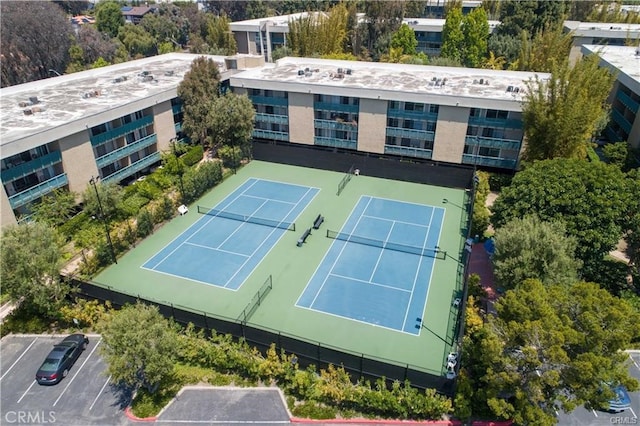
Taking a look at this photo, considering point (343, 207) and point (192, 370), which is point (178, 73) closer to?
point (343, 207)

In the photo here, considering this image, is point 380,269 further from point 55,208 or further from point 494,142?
point 55,208

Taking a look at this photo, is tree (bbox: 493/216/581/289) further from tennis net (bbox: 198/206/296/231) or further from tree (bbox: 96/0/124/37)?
tree (bbox: 96/0/124/37)

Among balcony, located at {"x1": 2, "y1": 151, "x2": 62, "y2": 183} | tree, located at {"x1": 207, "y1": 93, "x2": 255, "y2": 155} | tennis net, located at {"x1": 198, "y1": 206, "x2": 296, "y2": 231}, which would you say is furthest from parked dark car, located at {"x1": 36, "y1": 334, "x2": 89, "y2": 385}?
tree, located at {"x1": 207, "y1": 93, "x2": 255, "y2": 155}

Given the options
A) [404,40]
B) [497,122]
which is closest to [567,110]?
[497,122]

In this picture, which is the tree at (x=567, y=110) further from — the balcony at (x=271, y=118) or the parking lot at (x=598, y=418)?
the balcony at (x=271, y=118)

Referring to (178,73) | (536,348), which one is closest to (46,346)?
(536,348)

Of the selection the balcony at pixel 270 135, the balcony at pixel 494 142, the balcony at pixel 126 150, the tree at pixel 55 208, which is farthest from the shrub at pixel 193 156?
the balcony at pixel 494 142
